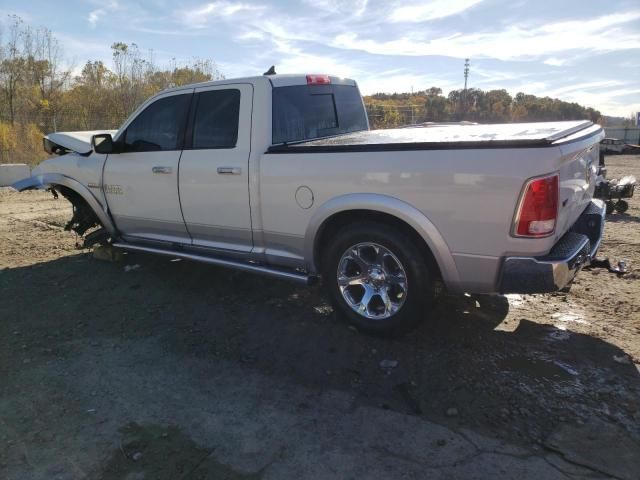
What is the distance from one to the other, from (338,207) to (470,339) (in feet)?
4.70

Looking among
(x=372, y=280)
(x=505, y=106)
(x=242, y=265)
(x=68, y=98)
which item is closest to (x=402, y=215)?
(x=372, y=280)

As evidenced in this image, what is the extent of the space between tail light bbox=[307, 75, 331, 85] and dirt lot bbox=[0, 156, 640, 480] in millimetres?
2043

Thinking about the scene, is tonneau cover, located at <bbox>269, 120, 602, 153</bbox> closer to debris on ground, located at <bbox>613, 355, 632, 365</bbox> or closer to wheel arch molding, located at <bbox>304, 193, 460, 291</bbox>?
wheel arch molding, located at <bbox>304, 193, 460, 291</bbox>

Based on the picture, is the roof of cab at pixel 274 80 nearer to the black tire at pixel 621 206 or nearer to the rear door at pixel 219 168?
the rear door at pixel 219 168

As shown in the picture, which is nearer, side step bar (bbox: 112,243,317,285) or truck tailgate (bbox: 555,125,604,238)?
truck tailgate (bbox: 555,125,604,238)

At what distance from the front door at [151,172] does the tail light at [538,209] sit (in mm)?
3113

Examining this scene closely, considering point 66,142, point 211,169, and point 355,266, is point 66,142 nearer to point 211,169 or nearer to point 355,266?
point 211,169

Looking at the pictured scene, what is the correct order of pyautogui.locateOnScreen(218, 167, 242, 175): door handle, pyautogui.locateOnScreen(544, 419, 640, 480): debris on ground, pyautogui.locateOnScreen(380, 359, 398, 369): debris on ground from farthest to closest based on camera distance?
pyautogui.locateOnScreen(218, 167, 242, 175): door handle → pyautogui.locateOnScreen(380, 359, 398, 369): debris on ground → pyautogui.locateOnScreen(544, 419, 640, 480): debris on ground

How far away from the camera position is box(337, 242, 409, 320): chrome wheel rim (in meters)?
3.61

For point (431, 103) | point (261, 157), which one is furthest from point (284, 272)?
point (431, 103)

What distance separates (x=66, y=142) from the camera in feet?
18.5

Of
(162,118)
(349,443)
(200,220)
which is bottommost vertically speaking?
(349,443)

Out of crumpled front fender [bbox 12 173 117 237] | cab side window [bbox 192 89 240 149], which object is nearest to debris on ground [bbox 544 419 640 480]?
cab side window [bbox 192 89 240 149]

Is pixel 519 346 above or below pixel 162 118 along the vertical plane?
below
